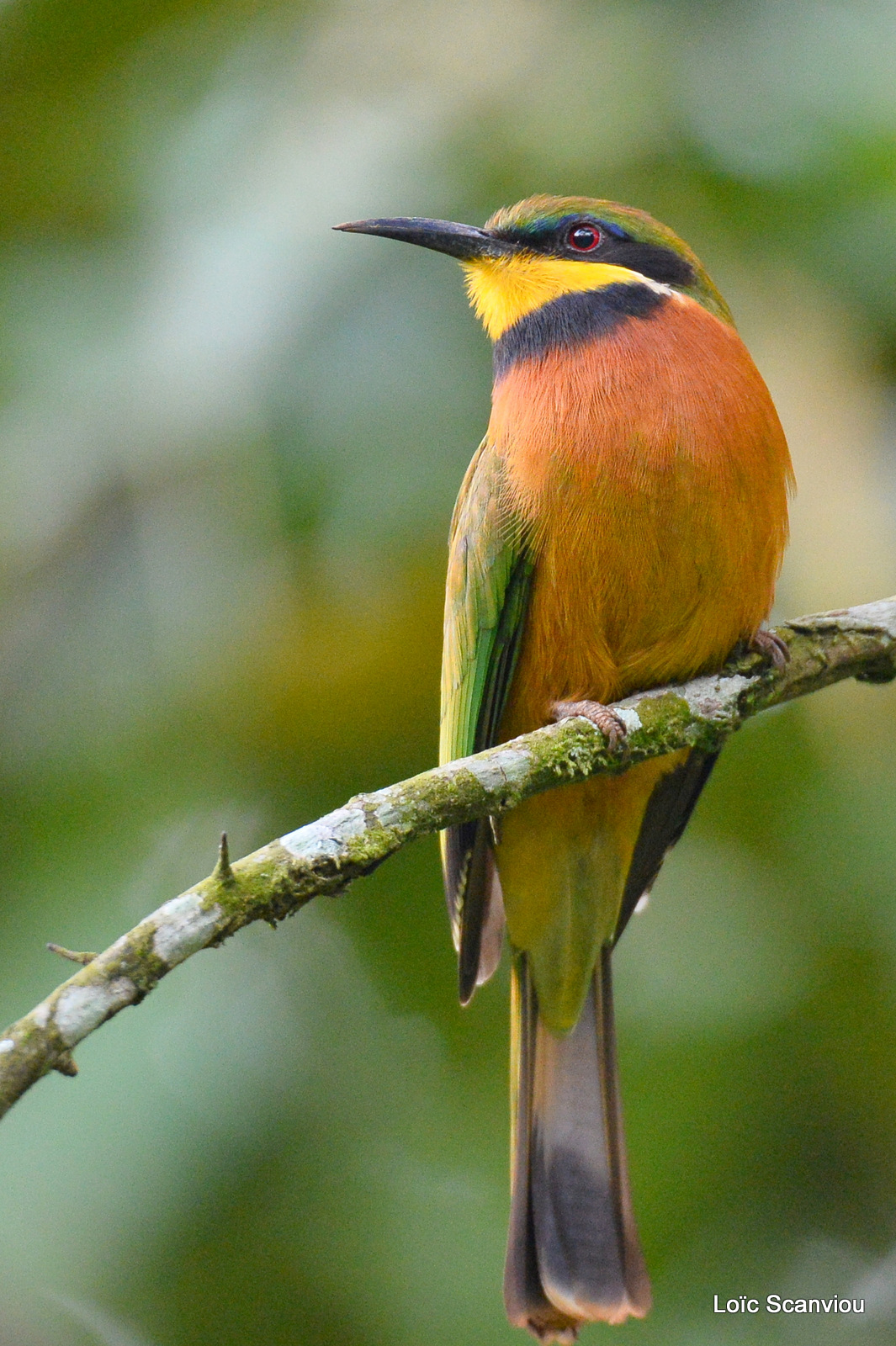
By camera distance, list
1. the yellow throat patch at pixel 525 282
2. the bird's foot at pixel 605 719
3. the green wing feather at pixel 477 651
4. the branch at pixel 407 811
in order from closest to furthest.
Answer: the branch at pixel 407 811
the bird's foot at pixel 605 719
the green wing feather at pixel 477 651
the yellow throat patch at pixel 525 282

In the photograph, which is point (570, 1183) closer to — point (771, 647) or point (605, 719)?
point (605, 719)

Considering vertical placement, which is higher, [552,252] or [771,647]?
[552,252]

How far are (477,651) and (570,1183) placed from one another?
1108mm

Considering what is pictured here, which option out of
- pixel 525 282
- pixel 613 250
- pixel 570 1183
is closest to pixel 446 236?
pixel 525 282

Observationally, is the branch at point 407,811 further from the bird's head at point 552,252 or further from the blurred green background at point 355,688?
the bird's head at point 552,252

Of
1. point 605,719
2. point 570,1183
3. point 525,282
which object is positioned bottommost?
point 570,1183

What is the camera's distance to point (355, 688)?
3387 mm

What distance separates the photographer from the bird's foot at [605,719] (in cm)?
245

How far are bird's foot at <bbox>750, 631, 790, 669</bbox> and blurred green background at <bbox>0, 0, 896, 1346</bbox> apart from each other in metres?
0.65

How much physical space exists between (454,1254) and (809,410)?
2.13 metres

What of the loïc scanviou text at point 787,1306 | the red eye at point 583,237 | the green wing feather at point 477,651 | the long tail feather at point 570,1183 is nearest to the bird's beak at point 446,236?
the red eye at point 583,237

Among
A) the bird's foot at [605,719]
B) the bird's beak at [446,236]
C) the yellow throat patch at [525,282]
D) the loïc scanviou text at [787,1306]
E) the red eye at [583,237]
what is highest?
the bird's beak at [446,236]

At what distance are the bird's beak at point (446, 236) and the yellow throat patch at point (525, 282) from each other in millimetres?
24

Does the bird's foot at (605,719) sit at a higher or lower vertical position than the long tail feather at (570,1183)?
higher
